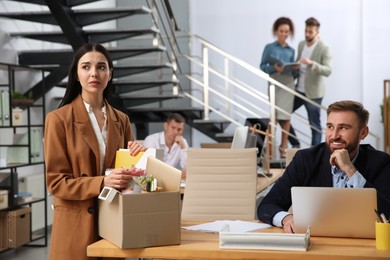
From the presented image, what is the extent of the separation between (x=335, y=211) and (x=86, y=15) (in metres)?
4.54

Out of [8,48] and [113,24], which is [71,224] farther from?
[113,24]

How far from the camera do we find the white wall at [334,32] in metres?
9.90

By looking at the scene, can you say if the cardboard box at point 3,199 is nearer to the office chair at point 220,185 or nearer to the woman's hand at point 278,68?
the office chair at point 220,185

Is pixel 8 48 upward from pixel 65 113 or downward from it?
upward

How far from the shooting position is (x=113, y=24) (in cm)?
1018

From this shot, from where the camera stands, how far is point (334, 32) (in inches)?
395

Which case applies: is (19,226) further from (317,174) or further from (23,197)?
(317,174)

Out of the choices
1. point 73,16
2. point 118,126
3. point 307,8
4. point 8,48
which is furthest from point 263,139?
point 307,8

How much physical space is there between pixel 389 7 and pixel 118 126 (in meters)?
7.99

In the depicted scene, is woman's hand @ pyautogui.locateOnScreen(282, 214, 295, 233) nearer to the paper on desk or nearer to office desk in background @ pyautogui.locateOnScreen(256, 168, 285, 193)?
the paper on desk

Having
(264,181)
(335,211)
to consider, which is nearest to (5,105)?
(264,181)

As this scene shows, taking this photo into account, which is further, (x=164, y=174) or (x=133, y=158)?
(x=133, y=158)

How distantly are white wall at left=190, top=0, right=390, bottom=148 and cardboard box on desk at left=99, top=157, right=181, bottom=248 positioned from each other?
26.1 feet

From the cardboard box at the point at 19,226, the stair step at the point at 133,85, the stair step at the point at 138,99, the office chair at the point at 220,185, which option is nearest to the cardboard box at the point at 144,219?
the office chair at the point at 220,185
